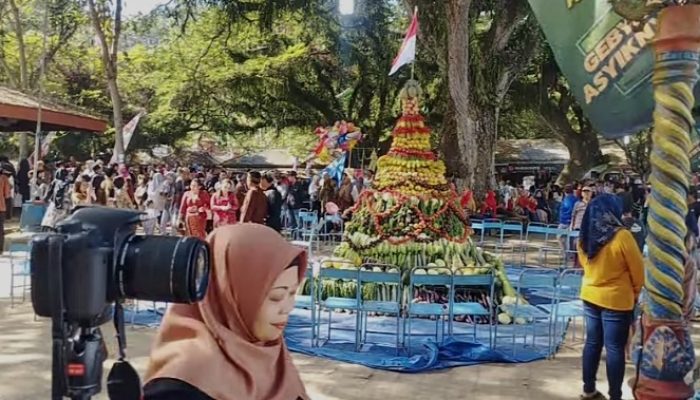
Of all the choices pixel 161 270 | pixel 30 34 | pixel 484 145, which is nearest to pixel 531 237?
pixel 484 145

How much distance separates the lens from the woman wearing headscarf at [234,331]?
6.45 ft

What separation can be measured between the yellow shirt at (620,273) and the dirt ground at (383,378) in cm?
113

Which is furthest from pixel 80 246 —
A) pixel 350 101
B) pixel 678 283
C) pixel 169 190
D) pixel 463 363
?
pixel 350 101

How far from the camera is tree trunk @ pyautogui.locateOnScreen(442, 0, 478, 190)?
15520 millimetres

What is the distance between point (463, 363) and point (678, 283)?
3435 mm

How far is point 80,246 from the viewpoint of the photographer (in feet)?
5.62

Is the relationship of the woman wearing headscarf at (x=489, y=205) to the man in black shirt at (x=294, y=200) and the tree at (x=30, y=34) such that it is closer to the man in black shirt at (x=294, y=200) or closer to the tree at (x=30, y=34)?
the man in black shirt at (x=294, y=200)

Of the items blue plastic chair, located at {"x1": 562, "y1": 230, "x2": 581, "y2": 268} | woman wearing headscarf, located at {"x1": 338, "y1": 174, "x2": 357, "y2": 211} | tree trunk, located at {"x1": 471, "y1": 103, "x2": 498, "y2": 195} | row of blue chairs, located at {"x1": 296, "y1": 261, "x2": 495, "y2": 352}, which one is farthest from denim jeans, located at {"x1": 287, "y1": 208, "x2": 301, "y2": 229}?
row of blue chairs, located at {"x1": 296, "y1": 261, "x2": 495, "y2": 352}

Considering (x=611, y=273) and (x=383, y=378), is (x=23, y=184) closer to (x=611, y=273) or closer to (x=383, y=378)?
(x=383, y=378)

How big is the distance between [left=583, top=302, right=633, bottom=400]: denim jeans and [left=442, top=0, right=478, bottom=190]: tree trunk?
11416mm

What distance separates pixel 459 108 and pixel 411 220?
26.5 ft

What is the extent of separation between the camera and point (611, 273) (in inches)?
184

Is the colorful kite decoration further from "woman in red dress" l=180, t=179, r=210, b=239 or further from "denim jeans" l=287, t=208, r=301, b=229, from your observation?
"woman in red dress" l=180, t=179, r=210, b=239

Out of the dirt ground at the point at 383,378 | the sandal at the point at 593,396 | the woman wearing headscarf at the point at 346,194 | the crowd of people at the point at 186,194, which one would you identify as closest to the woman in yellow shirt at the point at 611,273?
the sandal at the point at 593,396
